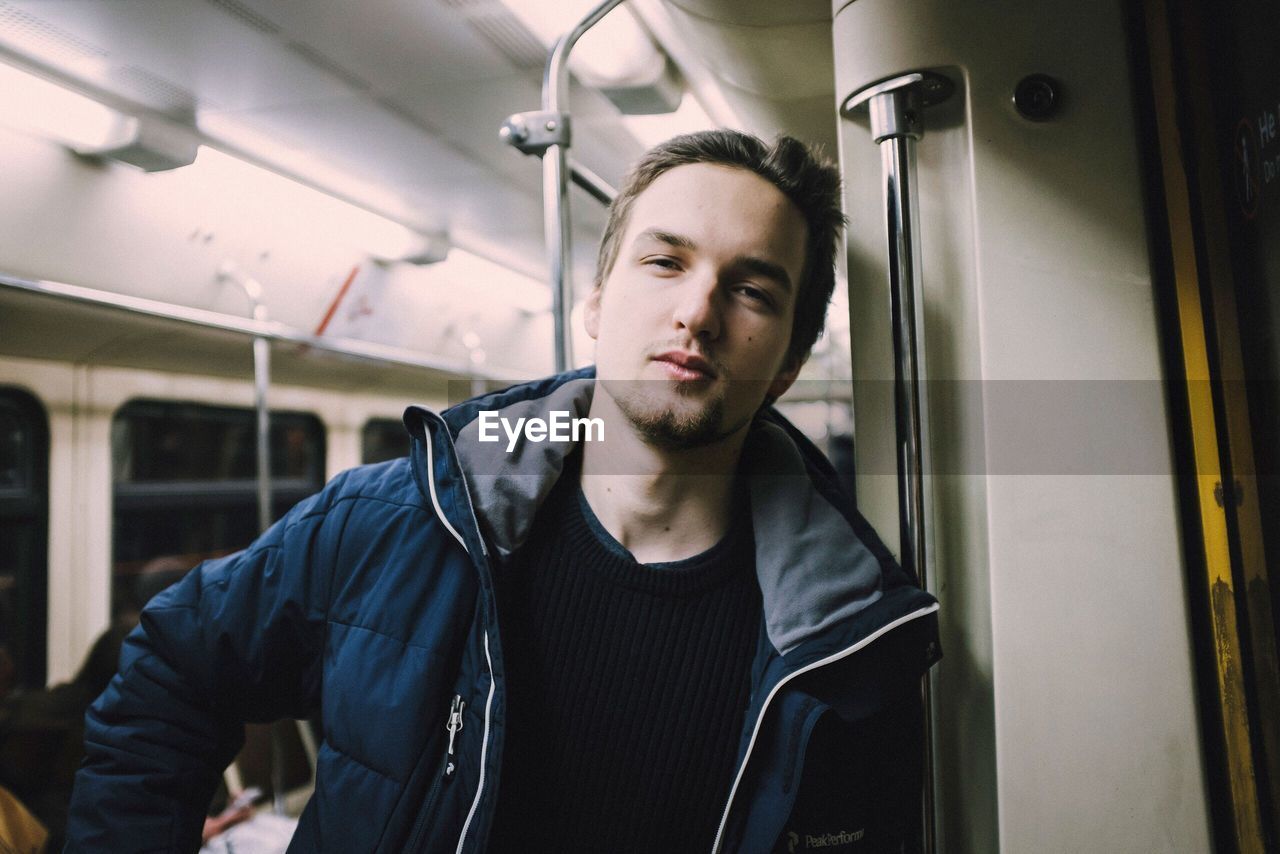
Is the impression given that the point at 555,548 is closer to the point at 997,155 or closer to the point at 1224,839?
the point at 997,155

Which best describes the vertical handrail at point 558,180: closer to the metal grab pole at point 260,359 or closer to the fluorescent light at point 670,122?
the fluorescent light at point 670,122

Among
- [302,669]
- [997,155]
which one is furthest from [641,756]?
[997,155]

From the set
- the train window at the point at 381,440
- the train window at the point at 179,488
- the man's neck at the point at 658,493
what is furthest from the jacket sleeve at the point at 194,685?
the train window at the point at 381,440

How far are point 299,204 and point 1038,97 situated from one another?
359 centimetres

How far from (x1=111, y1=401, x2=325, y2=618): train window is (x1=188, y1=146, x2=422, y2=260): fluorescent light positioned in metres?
1.30

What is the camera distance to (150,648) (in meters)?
1.38

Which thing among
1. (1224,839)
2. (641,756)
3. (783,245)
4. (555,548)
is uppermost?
(783,245)

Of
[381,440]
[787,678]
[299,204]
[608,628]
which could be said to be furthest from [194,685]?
[381,440]

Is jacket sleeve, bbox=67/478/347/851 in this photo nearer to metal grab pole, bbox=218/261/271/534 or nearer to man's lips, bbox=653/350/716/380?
man's lips, bbox=653/350/716/380

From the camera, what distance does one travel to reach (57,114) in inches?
109

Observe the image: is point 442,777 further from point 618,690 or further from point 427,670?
point 618,690

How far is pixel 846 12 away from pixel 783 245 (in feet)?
1.34

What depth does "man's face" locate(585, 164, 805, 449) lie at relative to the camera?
133 centimetres

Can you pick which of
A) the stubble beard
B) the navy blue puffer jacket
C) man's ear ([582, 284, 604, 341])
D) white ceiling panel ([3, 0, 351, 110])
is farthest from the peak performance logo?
white ceiling panel ([3, 0, 351, 110])
